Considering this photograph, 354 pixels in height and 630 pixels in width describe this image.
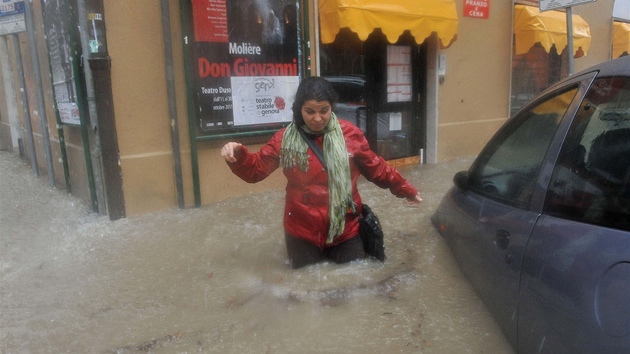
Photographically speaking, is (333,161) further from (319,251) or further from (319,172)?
(319,251)

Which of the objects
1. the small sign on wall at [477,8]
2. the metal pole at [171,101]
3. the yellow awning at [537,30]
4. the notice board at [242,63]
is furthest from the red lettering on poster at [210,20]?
the yellow awning at [537,30]

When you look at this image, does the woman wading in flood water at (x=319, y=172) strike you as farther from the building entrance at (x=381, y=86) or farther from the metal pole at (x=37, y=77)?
the metal pole at (x=37, y=77)

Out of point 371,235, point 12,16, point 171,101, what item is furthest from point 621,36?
point 12,16

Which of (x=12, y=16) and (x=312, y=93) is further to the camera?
(x=12, y=16)

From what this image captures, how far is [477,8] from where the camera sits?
8.56 meters

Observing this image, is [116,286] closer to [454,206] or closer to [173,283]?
[173,283]

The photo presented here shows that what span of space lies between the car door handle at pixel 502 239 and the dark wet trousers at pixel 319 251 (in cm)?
142

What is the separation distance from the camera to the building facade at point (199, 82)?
5184 mm

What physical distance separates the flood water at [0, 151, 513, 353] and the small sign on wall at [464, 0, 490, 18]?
454cm

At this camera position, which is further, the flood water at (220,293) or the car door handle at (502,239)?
the flood water at (220,293)

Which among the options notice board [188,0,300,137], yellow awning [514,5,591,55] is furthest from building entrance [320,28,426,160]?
yellow awning [514,5,591,55]

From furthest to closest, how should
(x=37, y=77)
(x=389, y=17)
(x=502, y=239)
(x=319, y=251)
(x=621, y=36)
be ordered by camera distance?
1. (x=621, y=36)
2. (x=389, y=17)
3. (x=37, y=77)
4. (x=319, y=251)
5. (x=502, y=239)

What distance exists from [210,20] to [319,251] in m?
3.11

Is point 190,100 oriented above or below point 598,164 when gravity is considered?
above
